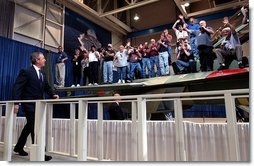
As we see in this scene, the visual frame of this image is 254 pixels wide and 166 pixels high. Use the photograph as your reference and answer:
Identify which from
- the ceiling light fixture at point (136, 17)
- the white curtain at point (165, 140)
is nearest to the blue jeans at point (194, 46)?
the white curtain at point (165, 140)

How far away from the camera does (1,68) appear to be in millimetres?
5445

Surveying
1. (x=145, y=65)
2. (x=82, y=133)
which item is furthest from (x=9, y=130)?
(x=145, y=65)

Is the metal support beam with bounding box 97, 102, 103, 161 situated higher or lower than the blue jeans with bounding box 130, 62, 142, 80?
lower

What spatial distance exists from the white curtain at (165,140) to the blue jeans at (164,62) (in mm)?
2413

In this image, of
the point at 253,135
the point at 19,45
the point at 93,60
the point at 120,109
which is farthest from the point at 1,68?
the point at 253,135

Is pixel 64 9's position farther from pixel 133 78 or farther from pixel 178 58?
pixel 178 58

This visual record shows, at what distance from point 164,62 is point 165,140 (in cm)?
272

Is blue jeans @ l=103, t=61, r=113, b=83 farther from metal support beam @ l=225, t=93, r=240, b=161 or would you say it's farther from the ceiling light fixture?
the ceiling light fixture

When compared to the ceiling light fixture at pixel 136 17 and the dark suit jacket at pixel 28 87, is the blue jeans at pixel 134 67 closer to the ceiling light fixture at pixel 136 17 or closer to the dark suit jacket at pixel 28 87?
the dark suit jacket at pixel 28 87

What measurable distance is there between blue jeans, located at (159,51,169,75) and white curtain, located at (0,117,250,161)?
2413 mm

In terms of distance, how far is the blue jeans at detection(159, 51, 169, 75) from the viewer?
4.37 meters

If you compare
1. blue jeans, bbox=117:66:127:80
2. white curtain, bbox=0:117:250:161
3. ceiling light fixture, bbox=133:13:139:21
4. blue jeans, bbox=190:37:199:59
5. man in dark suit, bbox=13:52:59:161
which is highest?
ceiling light fixture, bbox=133:13:139:21

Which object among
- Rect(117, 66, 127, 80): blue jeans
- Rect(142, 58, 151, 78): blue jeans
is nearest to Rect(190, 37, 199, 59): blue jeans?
Rect(142, 58, 151, 78): blue jeans

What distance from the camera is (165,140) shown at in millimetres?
1898
